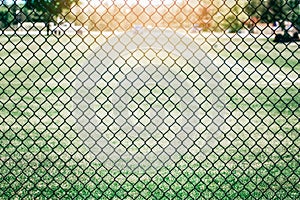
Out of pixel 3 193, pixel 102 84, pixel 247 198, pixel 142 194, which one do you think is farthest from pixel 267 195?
pixel 102 84

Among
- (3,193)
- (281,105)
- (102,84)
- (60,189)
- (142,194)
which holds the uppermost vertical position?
(102,84)

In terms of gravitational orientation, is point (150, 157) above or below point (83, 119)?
below

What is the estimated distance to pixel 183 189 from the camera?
13.4 feet

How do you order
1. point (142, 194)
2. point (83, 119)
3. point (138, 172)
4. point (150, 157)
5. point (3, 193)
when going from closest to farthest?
point (3, 193) → point (142, 194) → point (138, 172) → point (150, 157) → point (83, 119)

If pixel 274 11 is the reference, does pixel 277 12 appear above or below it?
below

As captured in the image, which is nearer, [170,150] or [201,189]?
[201,189]

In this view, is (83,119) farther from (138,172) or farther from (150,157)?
(138,172)

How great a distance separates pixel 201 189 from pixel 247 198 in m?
0.50

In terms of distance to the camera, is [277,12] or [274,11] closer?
[277,12]

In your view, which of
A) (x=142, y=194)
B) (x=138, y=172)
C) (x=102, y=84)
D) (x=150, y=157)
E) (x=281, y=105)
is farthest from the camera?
(x=102, y=84)

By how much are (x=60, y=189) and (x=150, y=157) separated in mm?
1538

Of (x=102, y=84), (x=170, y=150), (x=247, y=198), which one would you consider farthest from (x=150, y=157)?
(x=102, y=84)

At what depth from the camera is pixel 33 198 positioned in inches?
150

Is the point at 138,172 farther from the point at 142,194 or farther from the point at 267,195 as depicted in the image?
the point at 267,195
